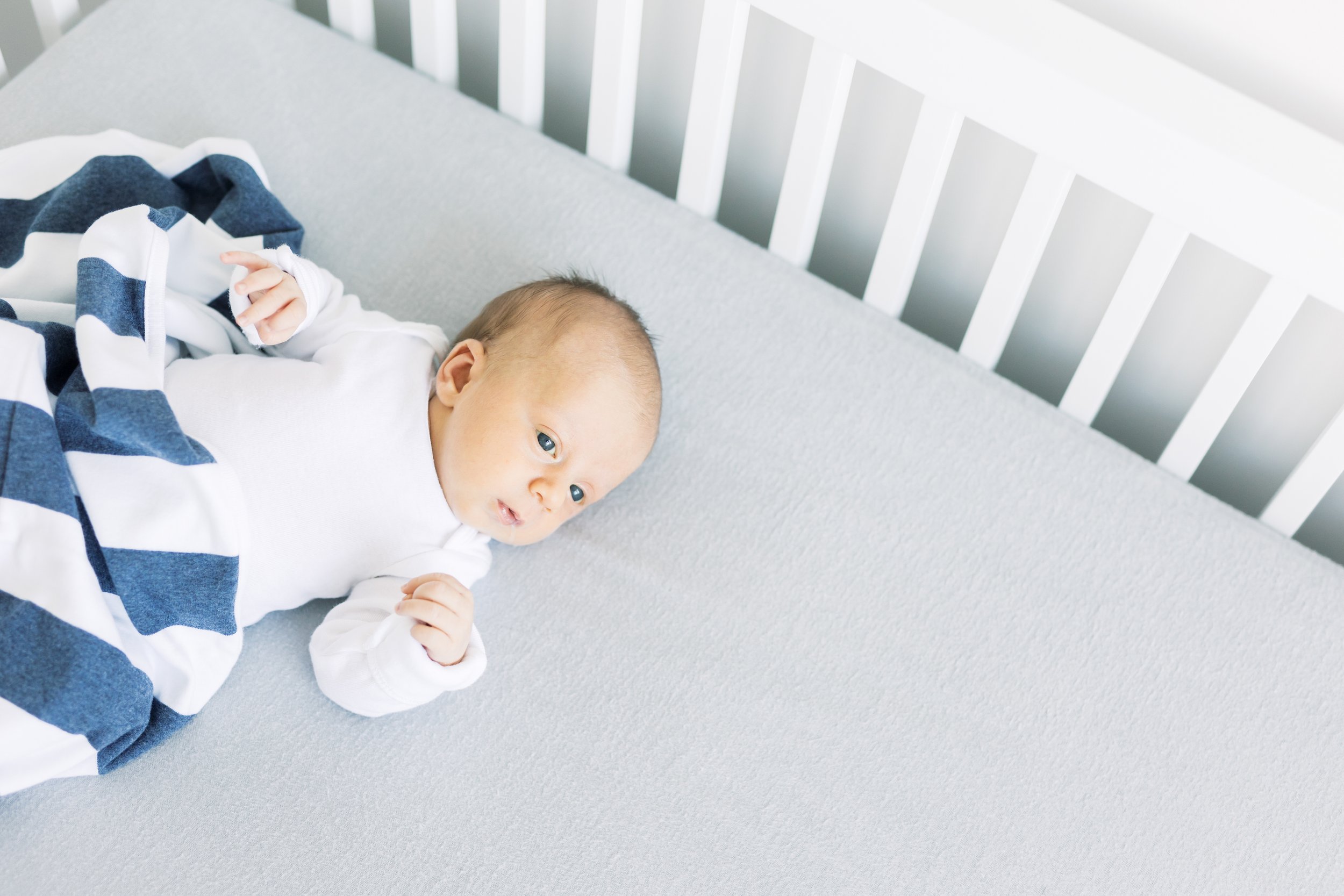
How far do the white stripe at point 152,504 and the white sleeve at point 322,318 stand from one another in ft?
0.45

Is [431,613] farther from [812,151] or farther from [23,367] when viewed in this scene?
[812,151]

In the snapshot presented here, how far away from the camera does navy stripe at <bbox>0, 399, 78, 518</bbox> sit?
2.64ft

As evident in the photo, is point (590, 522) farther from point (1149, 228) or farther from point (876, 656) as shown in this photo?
point (1149, 228)

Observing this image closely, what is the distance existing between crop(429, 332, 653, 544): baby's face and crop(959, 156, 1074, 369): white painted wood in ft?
1.05

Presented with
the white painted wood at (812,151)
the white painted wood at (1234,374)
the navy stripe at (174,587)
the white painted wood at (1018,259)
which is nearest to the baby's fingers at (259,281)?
the navy stripe at (174,587)

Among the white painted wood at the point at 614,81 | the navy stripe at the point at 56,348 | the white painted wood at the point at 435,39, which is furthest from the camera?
the white painted wood at the point at 435,39

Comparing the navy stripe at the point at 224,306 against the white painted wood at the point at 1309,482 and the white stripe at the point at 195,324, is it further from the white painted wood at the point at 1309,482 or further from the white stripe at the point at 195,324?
the white painted wood at the point at 1309,482

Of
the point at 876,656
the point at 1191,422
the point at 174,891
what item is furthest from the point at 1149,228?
the point at 174,891

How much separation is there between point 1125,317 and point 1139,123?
18 cm

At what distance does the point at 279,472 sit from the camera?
0.89m

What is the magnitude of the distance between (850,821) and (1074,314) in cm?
52

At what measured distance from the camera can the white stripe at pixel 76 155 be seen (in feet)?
3.30

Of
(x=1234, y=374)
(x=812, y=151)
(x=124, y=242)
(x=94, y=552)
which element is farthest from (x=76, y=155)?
(x=1234, y=374)

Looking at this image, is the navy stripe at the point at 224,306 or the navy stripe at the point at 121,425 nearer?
the navy stripe at the point at 121,425
